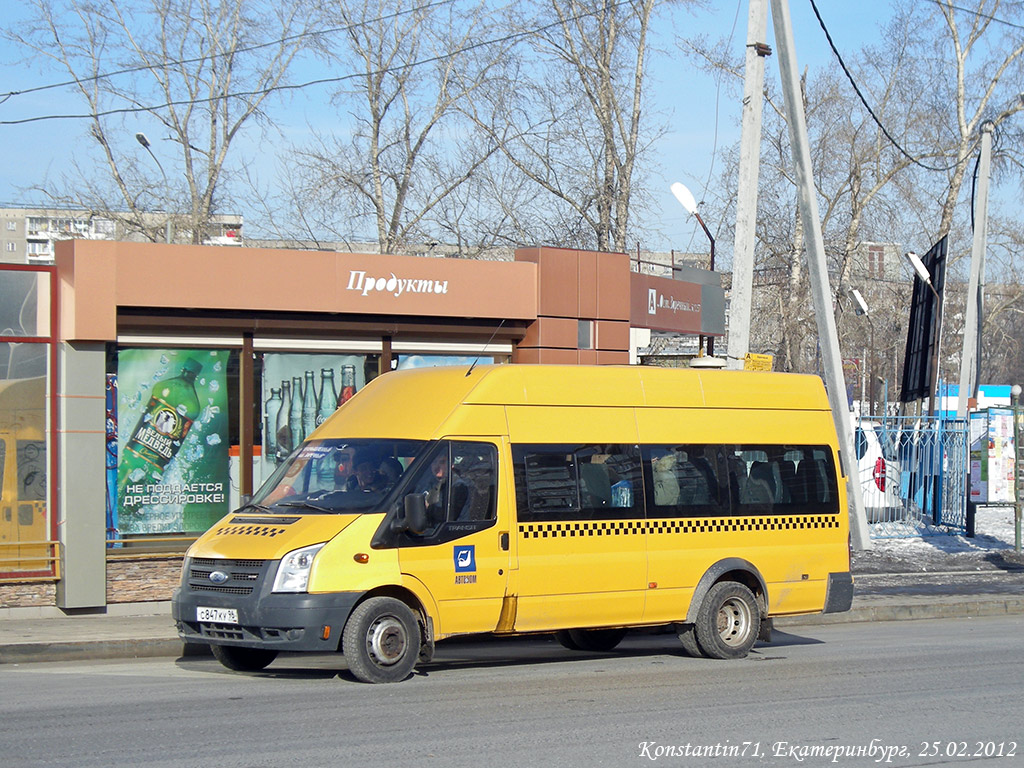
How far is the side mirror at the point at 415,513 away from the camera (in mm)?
8945

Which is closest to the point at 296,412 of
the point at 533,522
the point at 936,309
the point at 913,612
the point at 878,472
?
the point at 533,522

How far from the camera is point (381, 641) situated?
8945 millimetres

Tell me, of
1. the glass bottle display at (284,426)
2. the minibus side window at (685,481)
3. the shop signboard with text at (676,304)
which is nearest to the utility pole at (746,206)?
the shop signboard with text at (676,304)

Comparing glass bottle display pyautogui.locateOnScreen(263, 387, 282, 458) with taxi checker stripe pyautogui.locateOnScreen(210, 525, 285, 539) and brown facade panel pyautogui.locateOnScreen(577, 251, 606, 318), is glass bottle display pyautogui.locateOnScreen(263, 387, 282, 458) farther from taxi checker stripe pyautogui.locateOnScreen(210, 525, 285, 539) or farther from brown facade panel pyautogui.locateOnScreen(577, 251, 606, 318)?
taxi checker stripe pyautogui.locateOnScreen(210, 525, 285, 539)

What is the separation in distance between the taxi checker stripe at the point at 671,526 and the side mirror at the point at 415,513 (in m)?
1.07

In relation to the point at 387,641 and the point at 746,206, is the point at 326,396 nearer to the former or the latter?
the point at 746,206

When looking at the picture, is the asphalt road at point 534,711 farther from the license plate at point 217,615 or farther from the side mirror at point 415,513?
the side mirror at point 415,513

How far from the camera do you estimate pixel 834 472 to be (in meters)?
11.6

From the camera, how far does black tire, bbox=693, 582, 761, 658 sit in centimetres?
1060

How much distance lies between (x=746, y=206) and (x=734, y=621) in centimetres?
605

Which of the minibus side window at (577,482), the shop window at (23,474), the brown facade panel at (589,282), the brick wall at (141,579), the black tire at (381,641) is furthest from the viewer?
the brown facade panel at (589,282)

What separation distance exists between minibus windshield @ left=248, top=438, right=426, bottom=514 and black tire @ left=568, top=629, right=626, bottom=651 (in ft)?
10.4

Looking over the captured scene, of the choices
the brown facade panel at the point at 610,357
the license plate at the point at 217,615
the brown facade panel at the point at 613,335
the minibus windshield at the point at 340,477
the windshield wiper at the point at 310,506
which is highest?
the brown facade panel at the point at 613,335

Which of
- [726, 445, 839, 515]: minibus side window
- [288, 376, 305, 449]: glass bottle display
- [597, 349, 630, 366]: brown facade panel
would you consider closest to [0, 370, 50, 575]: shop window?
[288, 376, 305, 449]: glass bottle display
